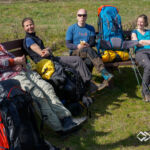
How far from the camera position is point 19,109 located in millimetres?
3131

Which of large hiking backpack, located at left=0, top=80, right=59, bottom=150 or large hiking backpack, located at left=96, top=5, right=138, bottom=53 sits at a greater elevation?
large hiking backpack, located at left=96, top=5, right=138, bottom=53

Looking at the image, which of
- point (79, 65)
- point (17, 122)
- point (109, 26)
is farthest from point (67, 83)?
point (109, 26)

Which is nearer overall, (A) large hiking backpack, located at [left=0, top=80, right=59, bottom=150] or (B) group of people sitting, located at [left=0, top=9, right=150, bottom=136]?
(A) large hiking backpack, located at [left=0, top=80, right=59, bottom=150]

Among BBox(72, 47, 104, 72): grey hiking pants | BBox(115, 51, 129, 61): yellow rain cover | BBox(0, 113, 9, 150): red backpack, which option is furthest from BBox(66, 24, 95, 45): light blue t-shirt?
BBox(0, 113, 9, 150): red backpack

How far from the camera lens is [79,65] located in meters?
4.96

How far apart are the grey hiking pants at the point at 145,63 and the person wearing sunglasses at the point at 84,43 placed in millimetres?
852

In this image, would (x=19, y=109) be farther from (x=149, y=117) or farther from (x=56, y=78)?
(x=149, y=117)

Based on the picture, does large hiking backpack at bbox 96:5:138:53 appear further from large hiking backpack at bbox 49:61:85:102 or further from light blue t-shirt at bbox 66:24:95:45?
large hiking backpack at bbox 49:61:85:102

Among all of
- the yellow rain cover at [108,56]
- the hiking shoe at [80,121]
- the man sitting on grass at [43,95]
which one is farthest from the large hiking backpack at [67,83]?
the yellow rain cover at [108,56]

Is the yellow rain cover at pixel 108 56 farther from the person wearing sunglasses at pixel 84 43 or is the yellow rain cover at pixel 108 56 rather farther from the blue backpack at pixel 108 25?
the blue backpack at pixel 108 25

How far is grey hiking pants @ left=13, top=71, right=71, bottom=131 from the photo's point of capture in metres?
→ 3.76

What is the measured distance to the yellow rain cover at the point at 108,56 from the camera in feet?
18.0

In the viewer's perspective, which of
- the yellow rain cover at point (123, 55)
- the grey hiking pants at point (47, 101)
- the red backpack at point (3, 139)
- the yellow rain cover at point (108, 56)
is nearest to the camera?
the red backpack at point (3, 139)

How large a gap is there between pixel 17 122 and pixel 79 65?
233 centimetres
